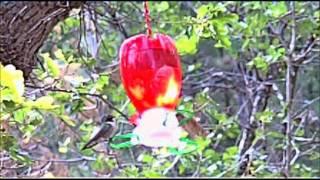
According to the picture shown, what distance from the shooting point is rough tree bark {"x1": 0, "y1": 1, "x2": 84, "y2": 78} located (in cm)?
159

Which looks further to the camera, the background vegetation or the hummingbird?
the background vegetation

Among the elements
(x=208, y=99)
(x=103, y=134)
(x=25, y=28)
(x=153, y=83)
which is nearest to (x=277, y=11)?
(x=208, y=99)

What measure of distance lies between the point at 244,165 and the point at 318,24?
0.58 metres

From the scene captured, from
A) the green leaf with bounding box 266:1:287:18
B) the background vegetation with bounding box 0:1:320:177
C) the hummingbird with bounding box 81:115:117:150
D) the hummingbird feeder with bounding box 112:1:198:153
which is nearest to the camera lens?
the hummingbird feeder with bounding box 112:1:198:153

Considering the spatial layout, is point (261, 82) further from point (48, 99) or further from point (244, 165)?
point (48, 99)

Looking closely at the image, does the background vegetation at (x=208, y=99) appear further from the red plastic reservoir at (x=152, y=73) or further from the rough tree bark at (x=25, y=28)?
the red plastic reservoir at (x=152, y=73)

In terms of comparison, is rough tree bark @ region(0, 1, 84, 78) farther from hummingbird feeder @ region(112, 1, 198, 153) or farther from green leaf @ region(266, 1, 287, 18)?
green leaf @ region(266, 1, 287, 18)

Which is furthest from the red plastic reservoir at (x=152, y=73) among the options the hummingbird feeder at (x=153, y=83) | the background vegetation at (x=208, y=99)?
the background vegetation at (x=208, y=99)

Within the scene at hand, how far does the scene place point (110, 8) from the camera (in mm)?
2139

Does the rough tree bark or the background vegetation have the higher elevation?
the rough tree bark

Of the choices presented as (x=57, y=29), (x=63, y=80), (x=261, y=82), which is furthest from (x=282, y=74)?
(x=63, y=80)

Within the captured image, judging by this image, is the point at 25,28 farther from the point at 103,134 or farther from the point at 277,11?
the point at 277,11

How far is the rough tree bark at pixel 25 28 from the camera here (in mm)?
1586

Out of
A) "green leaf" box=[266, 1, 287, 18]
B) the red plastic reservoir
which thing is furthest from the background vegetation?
the red plastic reservoir
